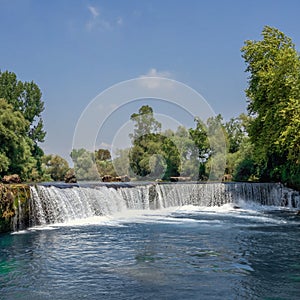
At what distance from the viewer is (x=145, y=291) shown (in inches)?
287

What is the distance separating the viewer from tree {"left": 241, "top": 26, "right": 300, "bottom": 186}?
21344 millimetres

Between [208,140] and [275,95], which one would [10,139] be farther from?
[208,140]

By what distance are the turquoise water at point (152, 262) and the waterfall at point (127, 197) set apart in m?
1.14

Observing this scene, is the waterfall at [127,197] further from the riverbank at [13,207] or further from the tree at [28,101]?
the tree at [28,101]

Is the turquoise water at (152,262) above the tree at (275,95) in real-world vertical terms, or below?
below

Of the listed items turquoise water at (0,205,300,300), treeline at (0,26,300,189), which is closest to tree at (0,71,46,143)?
treeline at (0,26,300,189)

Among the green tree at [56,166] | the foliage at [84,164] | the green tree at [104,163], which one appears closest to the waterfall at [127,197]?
the green tree at [104,163]

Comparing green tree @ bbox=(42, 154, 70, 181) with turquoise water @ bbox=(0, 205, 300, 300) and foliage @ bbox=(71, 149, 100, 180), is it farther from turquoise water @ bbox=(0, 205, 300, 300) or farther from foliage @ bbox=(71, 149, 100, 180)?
turquoise water @ bbox=(0, 205, 300, 300)

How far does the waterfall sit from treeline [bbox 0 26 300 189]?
229 cm

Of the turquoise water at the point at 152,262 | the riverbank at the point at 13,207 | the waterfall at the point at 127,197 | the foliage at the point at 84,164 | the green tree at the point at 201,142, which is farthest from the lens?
the foliage at the point at 84,164

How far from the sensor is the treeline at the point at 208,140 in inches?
876

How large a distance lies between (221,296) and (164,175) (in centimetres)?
3587

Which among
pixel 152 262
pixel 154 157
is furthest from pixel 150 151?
pixel 152 262

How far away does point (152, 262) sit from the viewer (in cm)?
945
